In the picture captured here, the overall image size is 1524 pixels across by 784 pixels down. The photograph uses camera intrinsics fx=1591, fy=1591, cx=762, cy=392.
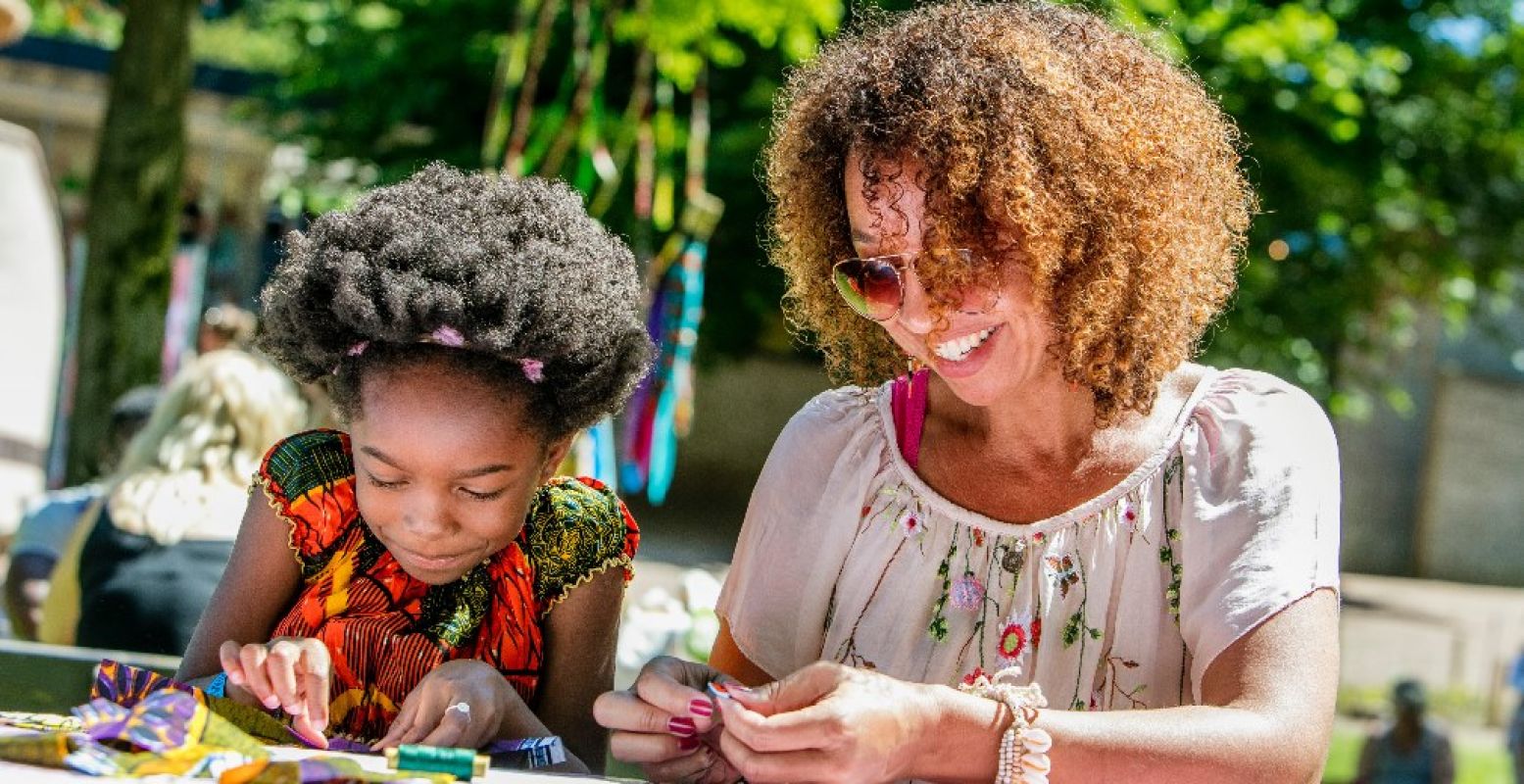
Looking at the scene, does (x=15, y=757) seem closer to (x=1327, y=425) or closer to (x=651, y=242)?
(x=1327, y=425)

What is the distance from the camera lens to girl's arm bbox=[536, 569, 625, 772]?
218 cm

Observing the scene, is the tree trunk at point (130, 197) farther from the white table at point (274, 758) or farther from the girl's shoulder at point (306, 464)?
the white table at point (274, 758)

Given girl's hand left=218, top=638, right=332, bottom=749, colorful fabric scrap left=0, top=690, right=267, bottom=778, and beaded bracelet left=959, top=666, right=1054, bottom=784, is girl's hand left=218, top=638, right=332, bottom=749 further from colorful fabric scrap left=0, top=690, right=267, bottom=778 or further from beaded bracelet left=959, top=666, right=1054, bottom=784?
beaded bracelet left=959, top=666, right=1054, bottom=784

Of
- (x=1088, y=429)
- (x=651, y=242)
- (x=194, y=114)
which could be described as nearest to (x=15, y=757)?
(x=1088, y=429)

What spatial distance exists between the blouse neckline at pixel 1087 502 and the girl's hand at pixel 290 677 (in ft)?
2.67

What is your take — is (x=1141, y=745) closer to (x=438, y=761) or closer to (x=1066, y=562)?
(x=1066, y=562)

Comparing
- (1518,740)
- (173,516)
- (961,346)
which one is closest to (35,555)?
(173,516)

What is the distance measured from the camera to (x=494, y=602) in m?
2.22

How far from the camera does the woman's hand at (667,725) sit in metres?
1.73

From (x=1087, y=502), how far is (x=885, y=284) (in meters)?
0.39

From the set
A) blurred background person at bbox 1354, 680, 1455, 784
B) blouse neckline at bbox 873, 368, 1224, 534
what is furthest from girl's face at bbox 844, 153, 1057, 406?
blurred background person at bbox 1354, 680, 1455, 784

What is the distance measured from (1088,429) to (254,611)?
3.82 ft

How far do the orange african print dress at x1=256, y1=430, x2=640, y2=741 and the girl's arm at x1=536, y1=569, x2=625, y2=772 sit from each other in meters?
0.02

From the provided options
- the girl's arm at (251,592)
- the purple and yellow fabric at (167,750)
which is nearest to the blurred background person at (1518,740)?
the girl's arm at (251,592)
